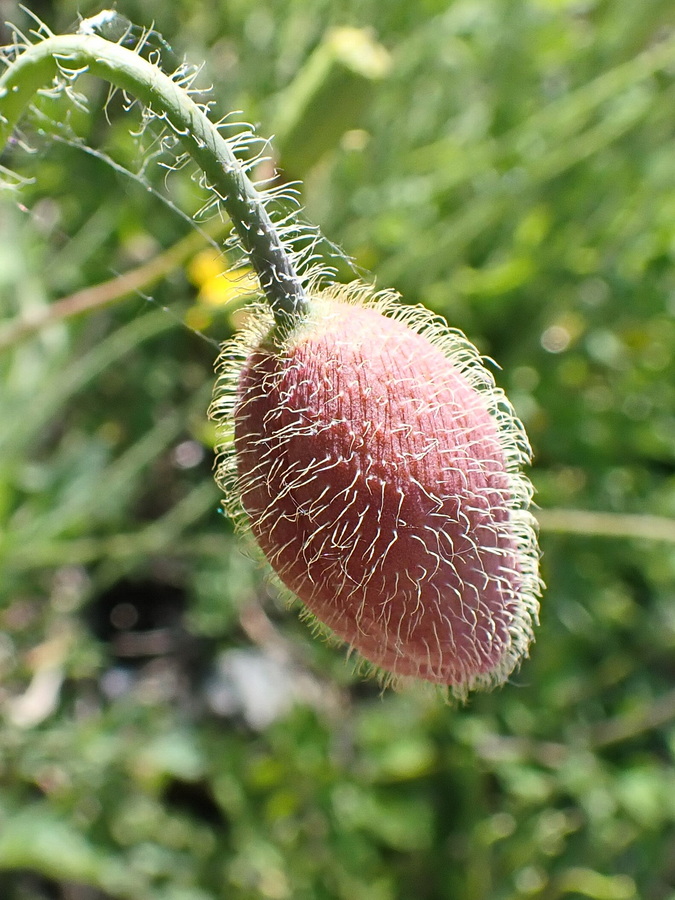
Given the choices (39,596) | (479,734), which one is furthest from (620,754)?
(39,596)

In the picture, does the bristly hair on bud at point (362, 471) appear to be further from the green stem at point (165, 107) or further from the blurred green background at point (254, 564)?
the blurred green background at point (254, 564)

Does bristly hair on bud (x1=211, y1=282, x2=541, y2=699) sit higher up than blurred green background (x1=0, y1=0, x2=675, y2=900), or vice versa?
bristly hair on bud (x1=211, y1=282, x2=541, y2=699)

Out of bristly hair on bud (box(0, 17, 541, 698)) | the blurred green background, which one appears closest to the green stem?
bristly hair on bud (box(0, 17, 541, 698))

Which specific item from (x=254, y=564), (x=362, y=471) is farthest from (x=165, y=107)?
(x=254, y=564)

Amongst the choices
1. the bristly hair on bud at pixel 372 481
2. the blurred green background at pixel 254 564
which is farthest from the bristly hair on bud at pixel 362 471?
the blurred green background at pixel 254 564

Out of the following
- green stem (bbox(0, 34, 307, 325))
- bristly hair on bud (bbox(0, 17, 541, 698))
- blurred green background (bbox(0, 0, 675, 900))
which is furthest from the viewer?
blurred green background (bbox(0, 0, 675, 900))

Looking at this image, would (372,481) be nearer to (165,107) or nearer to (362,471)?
(362,471)

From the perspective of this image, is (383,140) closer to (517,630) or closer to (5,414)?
(5,414)

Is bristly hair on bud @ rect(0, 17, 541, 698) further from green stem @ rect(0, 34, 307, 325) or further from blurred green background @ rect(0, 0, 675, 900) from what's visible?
blurred green background @ rect(0, 0, 675, 900)
